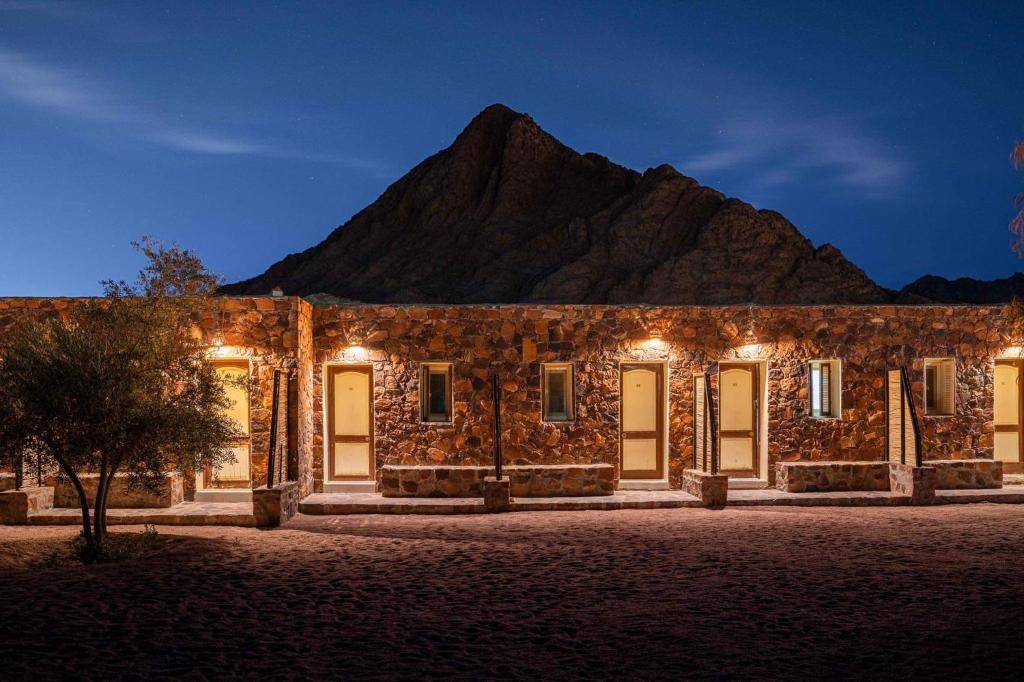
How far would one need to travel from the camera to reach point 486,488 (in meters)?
12.1

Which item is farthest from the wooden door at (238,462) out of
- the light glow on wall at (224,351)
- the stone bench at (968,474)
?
the stone bench at (968,474)

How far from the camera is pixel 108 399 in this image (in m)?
8.51

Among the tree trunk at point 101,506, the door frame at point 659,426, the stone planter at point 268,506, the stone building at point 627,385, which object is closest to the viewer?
the tree trunk at point 101,506

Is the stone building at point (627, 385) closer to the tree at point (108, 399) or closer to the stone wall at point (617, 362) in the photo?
the stone wall at point (617, 362)

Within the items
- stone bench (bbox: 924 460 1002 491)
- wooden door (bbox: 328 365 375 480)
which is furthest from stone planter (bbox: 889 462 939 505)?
wooden door (bbox: 328 365 375 480)

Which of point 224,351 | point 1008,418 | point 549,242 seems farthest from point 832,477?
point 549,242

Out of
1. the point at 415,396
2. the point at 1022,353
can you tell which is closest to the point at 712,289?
the point at 1022,353

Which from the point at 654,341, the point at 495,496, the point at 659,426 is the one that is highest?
the point at 654,341

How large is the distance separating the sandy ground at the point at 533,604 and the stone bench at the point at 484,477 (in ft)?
6.82

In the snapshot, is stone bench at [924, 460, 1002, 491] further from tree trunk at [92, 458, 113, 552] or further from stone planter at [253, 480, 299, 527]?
tree trunk at [92, 458, 113, 552]

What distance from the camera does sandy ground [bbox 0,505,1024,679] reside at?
551 centimetres

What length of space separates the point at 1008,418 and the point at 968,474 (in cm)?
243

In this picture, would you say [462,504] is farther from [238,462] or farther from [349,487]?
[238,462]

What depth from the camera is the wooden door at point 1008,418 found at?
1489 centimetres
